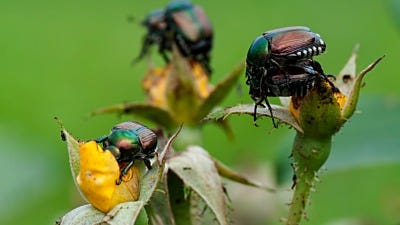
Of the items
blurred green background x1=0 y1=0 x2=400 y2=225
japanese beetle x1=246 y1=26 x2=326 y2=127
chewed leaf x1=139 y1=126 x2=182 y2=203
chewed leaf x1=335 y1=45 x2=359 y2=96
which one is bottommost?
blurred green background x1=0 y1=0 x2=400 y2=225

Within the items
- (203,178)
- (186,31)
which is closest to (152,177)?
(203,178)

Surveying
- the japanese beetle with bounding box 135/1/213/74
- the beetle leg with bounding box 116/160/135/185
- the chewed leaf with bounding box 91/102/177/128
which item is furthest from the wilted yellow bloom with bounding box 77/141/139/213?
the japanese beetle with bounding box 135/1/213/74

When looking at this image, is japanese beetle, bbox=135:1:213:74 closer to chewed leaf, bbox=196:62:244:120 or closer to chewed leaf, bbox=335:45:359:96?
chewed leaf, bbox=196:62:244:120

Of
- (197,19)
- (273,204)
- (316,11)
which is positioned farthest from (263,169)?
(316,11)

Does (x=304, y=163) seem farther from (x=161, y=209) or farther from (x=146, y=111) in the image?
(x=146, y=111)

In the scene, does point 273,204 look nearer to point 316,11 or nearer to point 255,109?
point 255,109

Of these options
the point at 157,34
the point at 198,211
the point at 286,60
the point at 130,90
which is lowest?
the point at 130,90

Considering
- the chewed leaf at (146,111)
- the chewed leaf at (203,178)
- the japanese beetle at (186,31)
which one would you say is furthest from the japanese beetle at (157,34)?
the chewed leaf at (203,178)
